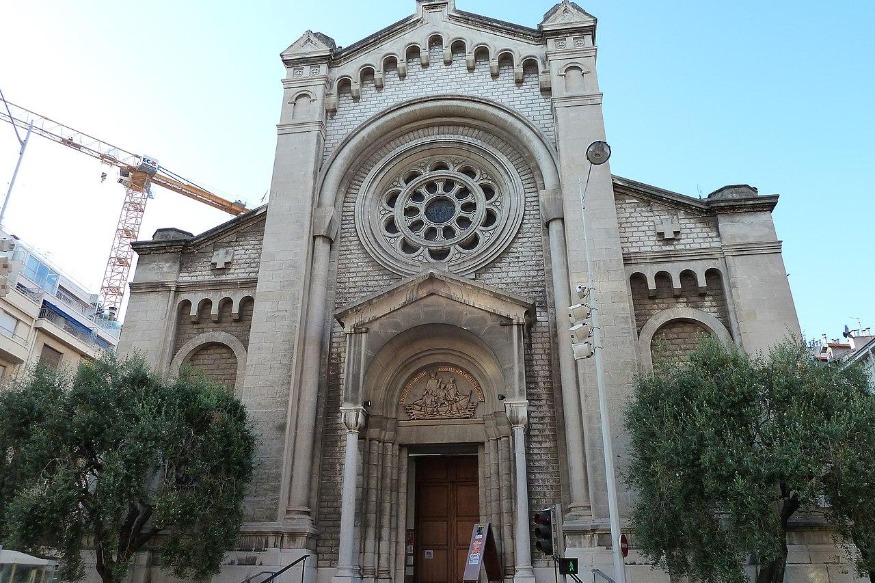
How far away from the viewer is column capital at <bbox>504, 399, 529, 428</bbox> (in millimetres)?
14211

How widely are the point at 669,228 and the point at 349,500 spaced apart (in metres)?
10.4

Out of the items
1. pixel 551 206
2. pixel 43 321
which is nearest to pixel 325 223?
pixel 551 206

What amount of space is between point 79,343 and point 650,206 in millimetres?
36016

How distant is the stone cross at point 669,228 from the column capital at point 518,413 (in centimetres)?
599

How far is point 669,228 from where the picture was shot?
661 inches

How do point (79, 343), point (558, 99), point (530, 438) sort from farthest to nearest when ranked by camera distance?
point (79, 343) → point (558, 99) → point (530, 438)

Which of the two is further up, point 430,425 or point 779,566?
point 430,425

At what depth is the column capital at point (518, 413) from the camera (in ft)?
46.6

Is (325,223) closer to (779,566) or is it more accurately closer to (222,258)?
(222,258)

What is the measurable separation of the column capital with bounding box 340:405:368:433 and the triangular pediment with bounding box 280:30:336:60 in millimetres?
11632

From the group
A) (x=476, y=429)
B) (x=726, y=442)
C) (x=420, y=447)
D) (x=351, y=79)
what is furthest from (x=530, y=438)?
(x=351, y=79)

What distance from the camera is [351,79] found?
20.2 metres

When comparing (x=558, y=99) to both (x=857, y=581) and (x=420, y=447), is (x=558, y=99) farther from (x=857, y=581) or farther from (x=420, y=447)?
(x=857, y=581)

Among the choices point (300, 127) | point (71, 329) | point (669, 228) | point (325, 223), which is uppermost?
point (71, 329)
